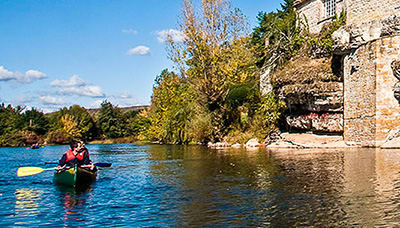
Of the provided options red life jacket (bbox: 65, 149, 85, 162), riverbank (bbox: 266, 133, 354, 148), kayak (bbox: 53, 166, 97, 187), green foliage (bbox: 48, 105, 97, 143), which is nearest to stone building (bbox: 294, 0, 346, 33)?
riverbank (bbox: 266, 133, 354, 148)

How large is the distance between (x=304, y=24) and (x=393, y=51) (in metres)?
9.89

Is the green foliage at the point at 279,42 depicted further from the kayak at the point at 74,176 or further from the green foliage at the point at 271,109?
the kayak at the point at 74,176

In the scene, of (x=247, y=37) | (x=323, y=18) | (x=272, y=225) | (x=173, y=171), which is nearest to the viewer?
(x=272, y=225)

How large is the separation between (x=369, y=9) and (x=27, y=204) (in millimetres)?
20394

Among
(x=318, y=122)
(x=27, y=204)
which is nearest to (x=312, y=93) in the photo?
(x=318, y=122)

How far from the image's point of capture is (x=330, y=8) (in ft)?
92.0

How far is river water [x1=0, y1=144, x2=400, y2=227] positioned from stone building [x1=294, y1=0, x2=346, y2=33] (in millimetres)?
15499

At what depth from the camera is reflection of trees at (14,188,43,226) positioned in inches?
316

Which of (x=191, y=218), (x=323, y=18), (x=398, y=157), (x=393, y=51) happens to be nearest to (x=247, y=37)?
(x=323, y=18)

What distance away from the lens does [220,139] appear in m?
31.5

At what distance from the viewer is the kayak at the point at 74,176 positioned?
1166 centimetres

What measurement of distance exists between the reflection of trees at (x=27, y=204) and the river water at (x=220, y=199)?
0.8 inches

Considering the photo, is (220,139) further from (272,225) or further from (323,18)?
(272,225)

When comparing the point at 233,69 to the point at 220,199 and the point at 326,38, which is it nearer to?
the point at 326,38
